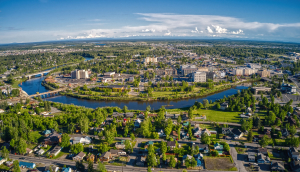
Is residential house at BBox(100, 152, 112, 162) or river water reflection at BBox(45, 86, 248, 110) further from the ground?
river water reflection at BBox(45, 86, 248, 110)

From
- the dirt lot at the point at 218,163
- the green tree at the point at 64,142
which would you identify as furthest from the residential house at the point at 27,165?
the dirt lot at the point at 218,163

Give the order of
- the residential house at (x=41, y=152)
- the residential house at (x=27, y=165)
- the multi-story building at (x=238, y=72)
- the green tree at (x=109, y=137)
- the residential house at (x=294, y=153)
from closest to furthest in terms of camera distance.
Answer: the residential house at (x=27, y=165)
the residential house at (x=294, y=153)
the residential house at (x=41, y=152)
the green tree at (x=109, y=137)
the multi-story building at (x=238, y=72)

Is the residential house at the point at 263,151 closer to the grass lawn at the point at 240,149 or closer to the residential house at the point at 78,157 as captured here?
the grass lawn at the point at 240,149

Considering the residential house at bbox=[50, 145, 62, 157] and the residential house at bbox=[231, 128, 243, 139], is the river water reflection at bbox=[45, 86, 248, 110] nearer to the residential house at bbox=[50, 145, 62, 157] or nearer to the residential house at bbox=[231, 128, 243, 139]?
the residential house at bbox=[231, 128, 243, 139]

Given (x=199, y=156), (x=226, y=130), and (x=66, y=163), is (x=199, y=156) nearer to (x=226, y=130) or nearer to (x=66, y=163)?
(x=226, y=130)

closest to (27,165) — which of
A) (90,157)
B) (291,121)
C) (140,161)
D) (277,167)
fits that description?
(90,157)

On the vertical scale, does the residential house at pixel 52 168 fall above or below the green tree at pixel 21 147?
below

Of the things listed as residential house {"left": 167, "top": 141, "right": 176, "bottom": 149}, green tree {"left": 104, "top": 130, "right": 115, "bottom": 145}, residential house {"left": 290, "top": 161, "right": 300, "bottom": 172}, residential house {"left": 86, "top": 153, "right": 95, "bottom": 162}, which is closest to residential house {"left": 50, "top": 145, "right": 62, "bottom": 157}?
residential house {"left": 86, "top": 153, "right": 95, "bottom": 162}

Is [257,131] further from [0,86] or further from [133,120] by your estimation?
[0,86]

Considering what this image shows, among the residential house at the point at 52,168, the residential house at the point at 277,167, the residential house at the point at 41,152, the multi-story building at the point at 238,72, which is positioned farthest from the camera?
the multi-story building at the point at 238,72
